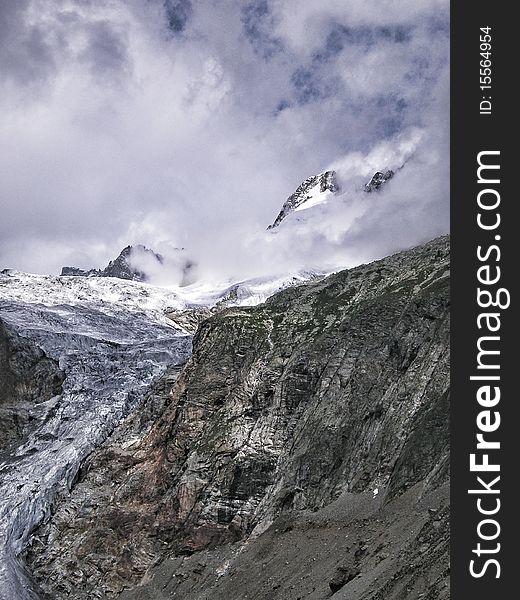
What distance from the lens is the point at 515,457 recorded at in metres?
16.3

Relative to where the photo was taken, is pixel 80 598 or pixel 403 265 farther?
pixel 403 265

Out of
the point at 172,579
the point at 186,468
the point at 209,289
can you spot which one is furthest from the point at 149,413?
the point at 209,289

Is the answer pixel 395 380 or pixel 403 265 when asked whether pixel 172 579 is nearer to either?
pixel 395 380

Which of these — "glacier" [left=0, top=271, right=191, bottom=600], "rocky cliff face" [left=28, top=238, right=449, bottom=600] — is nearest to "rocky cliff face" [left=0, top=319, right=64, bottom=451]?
"glacier" [left=0, top=271, right=191, bottom=600]

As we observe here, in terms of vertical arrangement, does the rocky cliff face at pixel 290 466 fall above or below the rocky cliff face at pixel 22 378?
below

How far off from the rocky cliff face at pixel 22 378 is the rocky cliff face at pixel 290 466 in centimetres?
2420

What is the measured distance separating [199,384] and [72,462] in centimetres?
1934

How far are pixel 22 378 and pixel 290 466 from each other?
66788 mm

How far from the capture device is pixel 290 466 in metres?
51.0

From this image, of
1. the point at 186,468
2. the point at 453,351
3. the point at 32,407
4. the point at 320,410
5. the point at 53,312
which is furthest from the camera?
the point at 53,312

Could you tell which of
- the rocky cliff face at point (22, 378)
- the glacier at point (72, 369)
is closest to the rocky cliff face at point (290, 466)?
the glacier at point (72, 369)

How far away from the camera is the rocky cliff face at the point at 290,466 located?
122 ft

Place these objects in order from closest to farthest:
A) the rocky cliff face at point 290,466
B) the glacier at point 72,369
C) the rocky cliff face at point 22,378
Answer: the rocky cliff face at point 290,466 < the glacier at point 72,369 < the rocky cliff face at point 22,378

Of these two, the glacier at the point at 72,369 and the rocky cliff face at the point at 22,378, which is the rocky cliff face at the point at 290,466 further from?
the rocky cliff face at the point at 22,378
